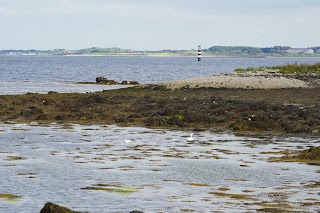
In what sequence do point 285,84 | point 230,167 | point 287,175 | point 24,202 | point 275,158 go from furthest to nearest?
point 285,84 < point 275,158 < point 230,167 < point 287,175 < point 24,202

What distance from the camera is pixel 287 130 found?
31.2m

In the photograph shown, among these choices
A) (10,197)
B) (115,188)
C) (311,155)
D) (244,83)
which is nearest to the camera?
(10,197)

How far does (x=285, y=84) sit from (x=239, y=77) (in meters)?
4.98

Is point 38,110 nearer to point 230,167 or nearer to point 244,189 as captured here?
point 230,167

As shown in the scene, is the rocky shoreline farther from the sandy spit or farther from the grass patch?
the grass patch

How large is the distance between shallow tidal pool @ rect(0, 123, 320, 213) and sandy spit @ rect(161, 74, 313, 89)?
91.2ft

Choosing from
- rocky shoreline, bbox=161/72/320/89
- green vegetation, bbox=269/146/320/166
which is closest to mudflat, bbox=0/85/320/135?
green vegetation, bbox=269/146/320/166

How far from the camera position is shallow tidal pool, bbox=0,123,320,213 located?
1595 centimetres

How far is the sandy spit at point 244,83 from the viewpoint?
57.7 meters

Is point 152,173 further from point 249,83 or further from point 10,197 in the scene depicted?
point 249,83

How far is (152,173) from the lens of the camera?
798 inches

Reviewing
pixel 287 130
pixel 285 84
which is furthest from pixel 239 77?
pixel 287 130

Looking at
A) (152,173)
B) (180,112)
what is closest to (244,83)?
(180,112)

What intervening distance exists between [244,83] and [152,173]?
3920cm
